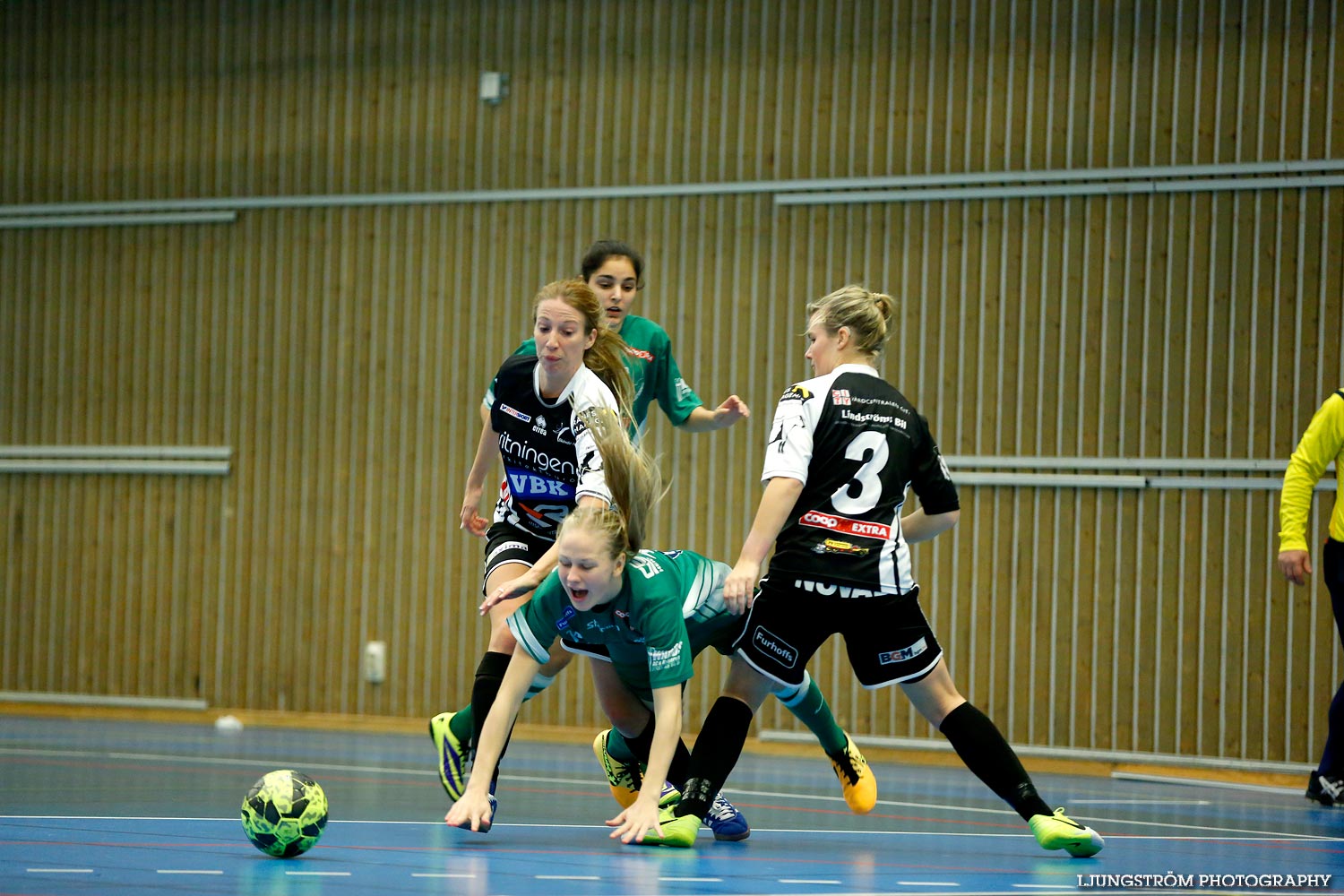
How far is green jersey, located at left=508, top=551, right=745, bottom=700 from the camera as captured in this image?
4316mm

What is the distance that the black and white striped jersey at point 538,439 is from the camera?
191 inches

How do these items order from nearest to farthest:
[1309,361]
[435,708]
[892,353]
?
[1309,361], [892,353], [435,708]

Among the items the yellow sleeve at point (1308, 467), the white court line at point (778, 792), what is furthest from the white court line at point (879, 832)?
the yellow sleeve at point (1308, 467)

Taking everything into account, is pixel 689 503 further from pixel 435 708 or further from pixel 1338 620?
pixel 1338 620

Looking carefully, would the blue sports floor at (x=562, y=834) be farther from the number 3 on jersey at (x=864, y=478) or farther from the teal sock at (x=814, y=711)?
the number 3 on jersey at (x=864, y=478)

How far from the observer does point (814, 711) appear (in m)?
4.84

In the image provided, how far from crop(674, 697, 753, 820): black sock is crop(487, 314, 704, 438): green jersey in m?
1.59

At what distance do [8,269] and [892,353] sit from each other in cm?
640

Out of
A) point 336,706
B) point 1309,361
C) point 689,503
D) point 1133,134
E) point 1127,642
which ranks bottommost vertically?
point 336,706

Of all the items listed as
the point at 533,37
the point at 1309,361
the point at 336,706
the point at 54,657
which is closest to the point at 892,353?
the point at 1309,361

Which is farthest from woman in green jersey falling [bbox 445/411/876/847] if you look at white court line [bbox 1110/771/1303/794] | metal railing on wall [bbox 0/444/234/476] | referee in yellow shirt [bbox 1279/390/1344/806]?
metal railing on wall [bbox 0/444/234/476]

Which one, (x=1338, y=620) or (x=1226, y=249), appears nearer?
(x=1338, y=620)

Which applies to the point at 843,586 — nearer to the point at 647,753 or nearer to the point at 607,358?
the point at 647,753

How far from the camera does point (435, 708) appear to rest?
10156 mm
